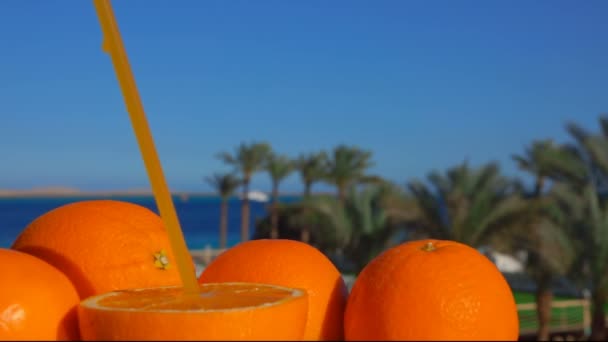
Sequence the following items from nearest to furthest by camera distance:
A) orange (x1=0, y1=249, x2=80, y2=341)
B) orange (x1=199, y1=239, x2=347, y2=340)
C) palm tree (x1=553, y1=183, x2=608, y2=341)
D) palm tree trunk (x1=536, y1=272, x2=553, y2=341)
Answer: orange (x1=0, y1=249, x2=80, y2=341) < orange (x1=199, y1=239, x2=347, y2=340) < palm tree (x1=553, y1=183, x2=608, y2=341) < palm tree trunk (x1=536, y1=272, x2=553, y2=341)

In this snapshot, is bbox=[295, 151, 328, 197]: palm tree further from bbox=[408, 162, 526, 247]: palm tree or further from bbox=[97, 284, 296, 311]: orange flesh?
bbox=[97, 284, 296, 311]: orange flesh

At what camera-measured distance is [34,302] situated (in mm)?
1074

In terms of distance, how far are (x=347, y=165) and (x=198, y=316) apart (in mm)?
31622

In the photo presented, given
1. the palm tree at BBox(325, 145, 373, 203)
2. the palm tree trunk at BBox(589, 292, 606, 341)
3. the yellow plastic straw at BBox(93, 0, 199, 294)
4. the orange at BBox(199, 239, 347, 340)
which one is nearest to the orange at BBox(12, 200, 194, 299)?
the orange at BBox(199, 239, 347, 340)

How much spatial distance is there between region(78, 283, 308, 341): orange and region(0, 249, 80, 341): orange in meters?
0.08

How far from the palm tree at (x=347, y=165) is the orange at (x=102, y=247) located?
30.9 metres

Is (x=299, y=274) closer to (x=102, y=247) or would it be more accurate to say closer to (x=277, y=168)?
(x=102, y=247)

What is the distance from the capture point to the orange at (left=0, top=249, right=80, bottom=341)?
1.06m

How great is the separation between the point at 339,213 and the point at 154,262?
18.7 metres

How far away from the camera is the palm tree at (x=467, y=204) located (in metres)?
16.1

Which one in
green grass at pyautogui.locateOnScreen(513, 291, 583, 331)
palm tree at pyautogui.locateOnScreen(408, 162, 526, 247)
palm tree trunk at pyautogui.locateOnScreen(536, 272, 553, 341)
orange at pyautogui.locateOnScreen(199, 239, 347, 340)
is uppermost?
orange at pyautogui.locateOnScreen(199, 239, 347, 340)

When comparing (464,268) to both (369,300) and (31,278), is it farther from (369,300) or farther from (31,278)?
(31,278)

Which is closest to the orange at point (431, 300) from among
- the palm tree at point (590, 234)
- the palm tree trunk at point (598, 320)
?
the palm tree at point (590, 234)

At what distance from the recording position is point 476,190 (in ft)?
53.9
